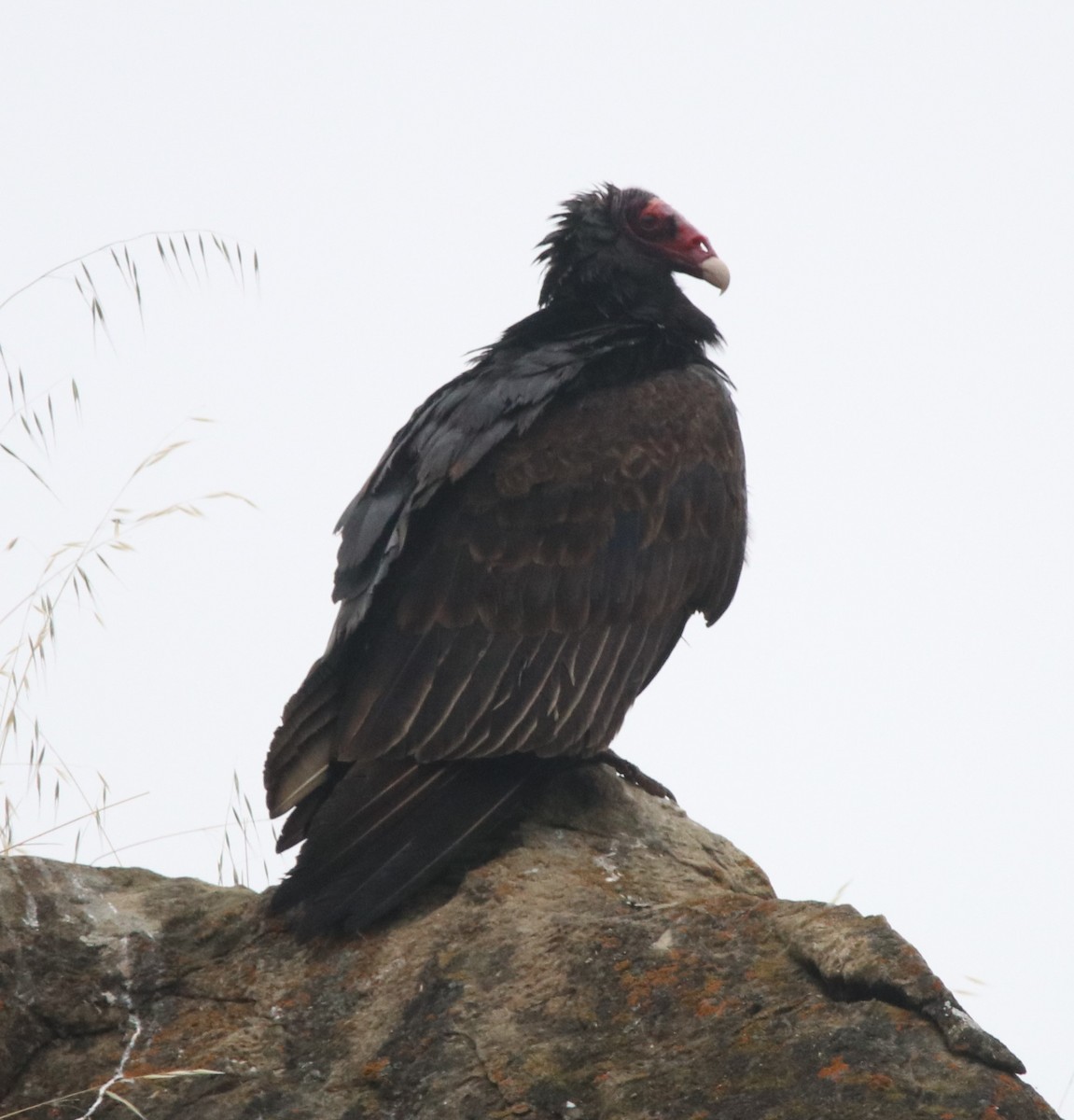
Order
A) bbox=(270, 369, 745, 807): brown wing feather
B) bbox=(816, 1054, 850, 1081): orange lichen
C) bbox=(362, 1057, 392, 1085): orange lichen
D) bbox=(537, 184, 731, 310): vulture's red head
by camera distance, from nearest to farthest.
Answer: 1. bbox=(816, 1054, 850, 1081): orange lichen
2. bbox=(362, 1057, 392, 1085): orange lichen
3. bbox=(270, 369, 745, 807): brown wing feather
4. bbox=(537, 184, 731, 310): vulture's red head

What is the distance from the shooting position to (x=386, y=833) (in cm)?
347

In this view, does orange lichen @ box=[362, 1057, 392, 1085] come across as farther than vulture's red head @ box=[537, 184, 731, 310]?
No

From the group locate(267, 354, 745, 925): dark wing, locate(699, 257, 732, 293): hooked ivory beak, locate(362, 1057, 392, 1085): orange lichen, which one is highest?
locate(699, 257, 732, 293): hooked ivory beak

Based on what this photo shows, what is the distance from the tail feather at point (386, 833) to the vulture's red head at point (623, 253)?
6.24 ft

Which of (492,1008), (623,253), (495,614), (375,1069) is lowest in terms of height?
(375,1069)

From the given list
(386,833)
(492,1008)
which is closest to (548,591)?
(386,833)

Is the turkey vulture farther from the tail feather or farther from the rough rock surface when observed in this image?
the rough rock surface

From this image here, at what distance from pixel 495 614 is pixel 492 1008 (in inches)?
53.2

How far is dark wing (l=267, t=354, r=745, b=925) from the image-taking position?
11.7ft

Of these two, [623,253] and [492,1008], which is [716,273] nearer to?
[623,253]

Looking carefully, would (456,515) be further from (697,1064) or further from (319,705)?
(697,1064)

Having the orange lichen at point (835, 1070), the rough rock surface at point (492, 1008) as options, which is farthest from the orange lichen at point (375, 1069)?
the orange lichen at point (835, 1070)

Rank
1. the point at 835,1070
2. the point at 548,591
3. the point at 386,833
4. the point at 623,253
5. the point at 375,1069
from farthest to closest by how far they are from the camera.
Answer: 1. the point at 623,253
2. the point at 548,591
3. the point at 386,833
4. the point at 375,1069
5. the point at 835,1070

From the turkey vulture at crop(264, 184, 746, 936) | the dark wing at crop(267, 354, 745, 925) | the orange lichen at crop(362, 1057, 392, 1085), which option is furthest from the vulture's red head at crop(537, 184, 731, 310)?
the orange lichen at crop(362, 1057, 392, 1085)
